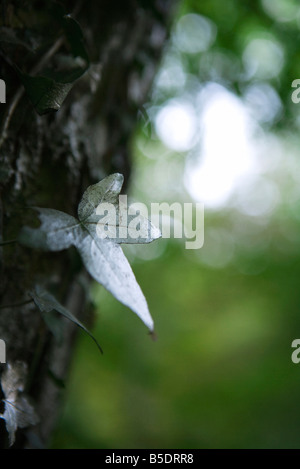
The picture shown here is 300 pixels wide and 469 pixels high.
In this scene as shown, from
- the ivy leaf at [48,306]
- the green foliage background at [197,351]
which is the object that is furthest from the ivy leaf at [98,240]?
the green foliage background at [197,351]

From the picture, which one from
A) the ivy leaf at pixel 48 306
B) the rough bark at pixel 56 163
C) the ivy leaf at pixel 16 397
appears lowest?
the ivy leaf at pixel 16 397

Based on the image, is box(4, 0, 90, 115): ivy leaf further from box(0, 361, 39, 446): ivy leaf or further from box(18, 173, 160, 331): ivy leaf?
box(0, 361, 39, 446): ivy leaf

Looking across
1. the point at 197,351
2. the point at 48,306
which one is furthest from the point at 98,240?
the point at 197,351

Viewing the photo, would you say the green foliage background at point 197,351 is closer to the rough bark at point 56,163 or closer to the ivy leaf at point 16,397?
the rough bark at point 56,163

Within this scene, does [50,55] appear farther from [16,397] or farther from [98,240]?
[16,397]

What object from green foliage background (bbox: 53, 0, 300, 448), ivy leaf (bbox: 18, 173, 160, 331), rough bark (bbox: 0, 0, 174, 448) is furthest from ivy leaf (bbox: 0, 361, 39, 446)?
green foliage background (bbox: 53, 0, 300, 448)

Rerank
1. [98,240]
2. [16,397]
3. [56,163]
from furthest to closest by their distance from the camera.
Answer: [56,163] → [16,397] → [98,240]
